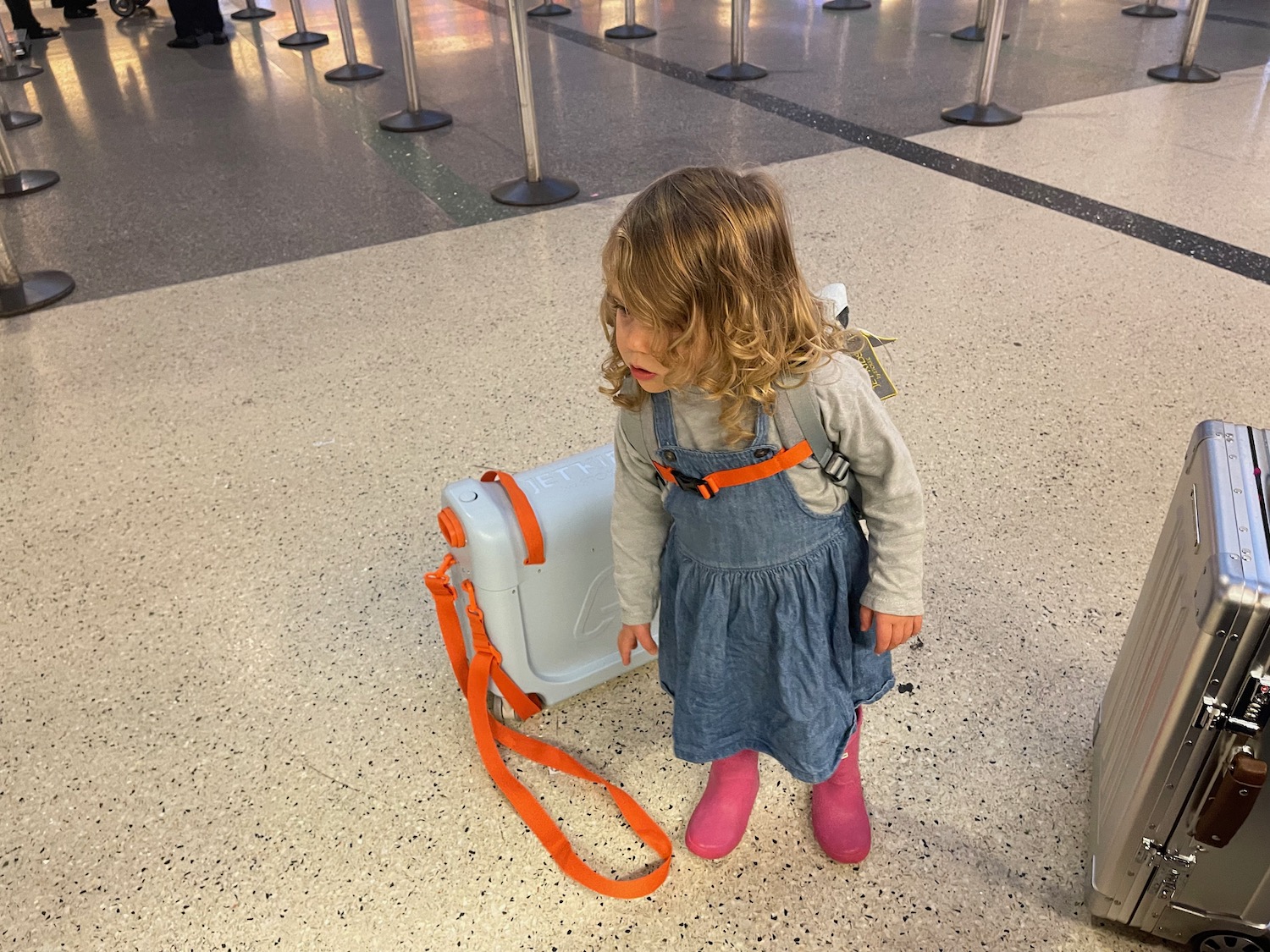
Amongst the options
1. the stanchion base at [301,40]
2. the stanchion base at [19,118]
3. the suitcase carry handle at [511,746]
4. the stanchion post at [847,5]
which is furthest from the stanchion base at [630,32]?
the suitcase carry handle at [511,746]

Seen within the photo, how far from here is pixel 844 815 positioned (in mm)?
1284

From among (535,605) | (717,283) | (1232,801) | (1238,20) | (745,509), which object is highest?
(717,283)

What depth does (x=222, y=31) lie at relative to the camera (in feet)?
21.7

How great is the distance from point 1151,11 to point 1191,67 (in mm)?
1916

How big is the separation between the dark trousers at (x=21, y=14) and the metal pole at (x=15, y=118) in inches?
86.1

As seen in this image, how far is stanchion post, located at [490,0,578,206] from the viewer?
11.0 feet

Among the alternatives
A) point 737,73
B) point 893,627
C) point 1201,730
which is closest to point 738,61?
point 737,73

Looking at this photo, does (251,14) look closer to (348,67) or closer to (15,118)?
(348,67)

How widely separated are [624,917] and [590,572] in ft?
1.52

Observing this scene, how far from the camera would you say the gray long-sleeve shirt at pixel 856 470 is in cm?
99

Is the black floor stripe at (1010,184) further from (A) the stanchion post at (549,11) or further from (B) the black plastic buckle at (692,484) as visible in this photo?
(B) the black plastic buckle at (692,484)

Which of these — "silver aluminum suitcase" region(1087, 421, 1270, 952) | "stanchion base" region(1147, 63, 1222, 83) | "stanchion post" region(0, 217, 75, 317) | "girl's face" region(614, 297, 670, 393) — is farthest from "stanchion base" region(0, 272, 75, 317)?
"stanchion base" region(1147, 63, 1222, 83)

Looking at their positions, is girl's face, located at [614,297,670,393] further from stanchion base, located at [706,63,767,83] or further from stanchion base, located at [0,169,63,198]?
stanchion base, located at [706,63,767,83]

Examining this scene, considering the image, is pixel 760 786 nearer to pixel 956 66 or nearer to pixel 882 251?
pixel 882 251
